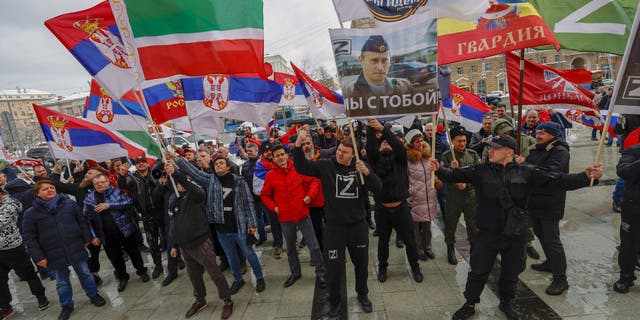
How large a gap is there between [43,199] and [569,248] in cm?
773

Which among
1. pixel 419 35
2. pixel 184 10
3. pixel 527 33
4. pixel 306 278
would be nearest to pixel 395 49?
pixel 419 35

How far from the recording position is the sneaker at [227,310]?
13.2 feet

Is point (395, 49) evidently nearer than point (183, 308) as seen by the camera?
Yes

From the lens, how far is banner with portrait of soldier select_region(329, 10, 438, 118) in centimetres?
314

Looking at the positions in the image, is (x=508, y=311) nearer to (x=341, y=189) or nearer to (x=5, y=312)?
(x=341, y=189)

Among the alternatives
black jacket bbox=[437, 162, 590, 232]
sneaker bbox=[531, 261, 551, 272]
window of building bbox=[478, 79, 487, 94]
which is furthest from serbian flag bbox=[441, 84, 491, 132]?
window of building bbox=[478, 79, 487, 94]

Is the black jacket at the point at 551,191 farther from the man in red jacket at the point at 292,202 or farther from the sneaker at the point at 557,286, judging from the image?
the man in red jacket at the point at 292,202

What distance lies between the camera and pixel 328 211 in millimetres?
3643

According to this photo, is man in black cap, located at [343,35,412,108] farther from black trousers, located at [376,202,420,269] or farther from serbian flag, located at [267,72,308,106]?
serbian flag, located at [267,72,308,106]

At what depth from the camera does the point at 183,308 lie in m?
4.42

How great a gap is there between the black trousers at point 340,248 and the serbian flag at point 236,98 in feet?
7.67

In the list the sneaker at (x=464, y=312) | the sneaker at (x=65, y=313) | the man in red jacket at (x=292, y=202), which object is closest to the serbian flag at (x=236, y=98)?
the man in red jacket at (x=292, y=202)

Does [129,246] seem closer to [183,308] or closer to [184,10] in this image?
[183,308]

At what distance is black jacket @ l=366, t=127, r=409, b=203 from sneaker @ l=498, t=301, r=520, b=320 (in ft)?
5.31
